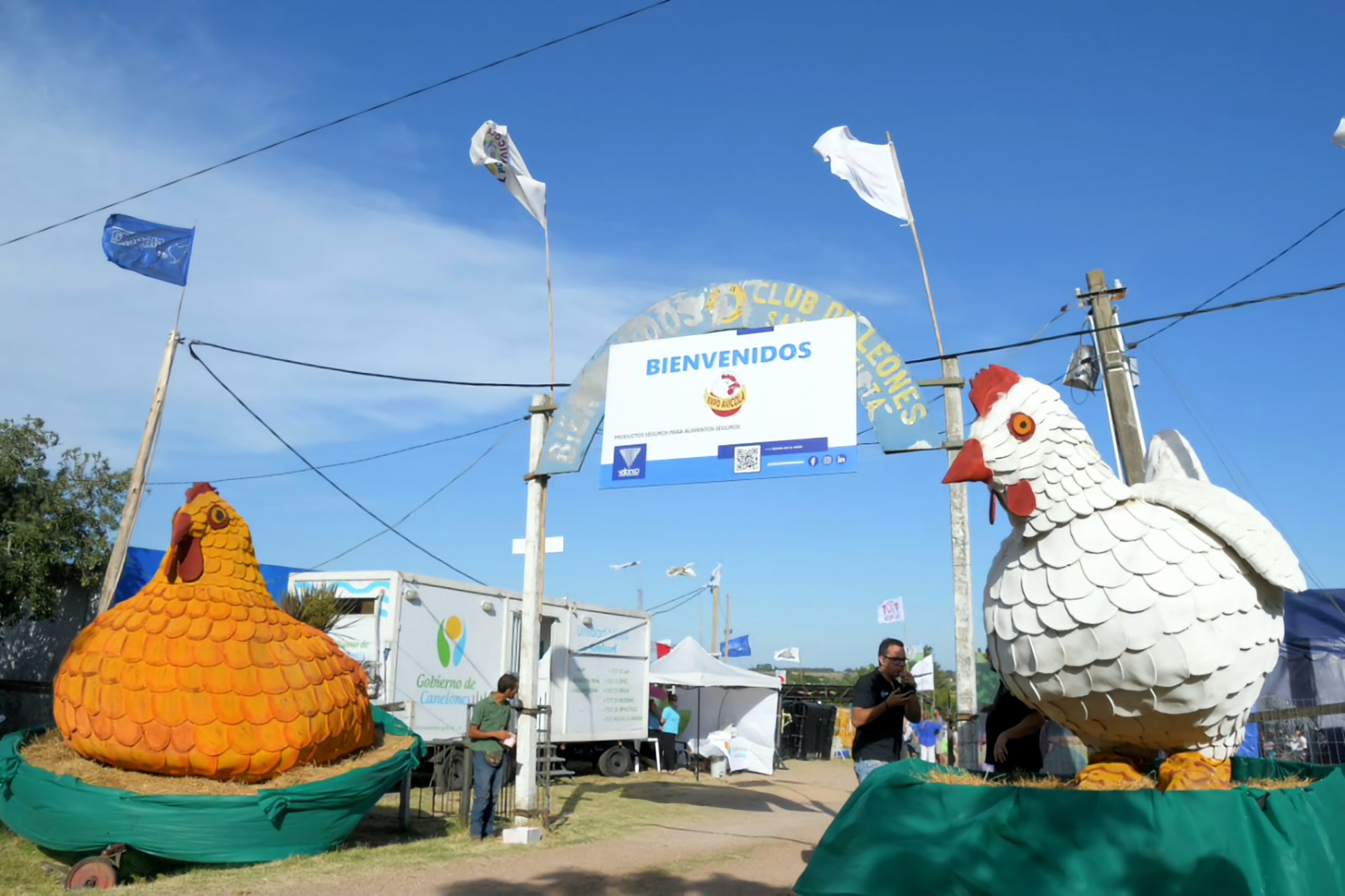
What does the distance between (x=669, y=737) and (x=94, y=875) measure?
1354cm

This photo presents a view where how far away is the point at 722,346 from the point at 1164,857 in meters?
6.12

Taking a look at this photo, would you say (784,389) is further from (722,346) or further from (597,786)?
(597,786)

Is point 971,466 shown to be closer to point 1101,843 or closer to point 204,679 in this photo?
point 1101,843

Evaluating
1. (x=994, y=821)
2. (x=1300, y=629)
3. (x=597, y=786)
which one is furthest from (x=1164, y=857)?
(x=597, y=786)

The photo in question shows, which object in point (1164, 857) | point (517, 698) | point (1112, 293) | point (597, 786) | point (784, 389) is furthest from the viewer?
point (597, 786)

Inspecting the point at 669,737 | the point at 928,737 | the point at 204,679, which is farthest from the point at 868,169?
the point at 928,737

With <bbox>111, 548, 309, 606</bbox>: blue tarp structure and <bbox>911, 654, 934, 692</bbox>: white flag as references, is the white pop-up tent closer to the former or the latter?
<bbox>911, 654, 934, 692</bbox>: white flag

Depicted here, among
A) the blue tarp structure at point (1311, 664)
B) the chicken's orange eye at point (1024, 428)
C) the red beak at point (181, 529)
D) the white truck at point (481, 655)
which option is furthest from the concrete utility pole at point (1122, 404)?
the red beak at point (181, 529)

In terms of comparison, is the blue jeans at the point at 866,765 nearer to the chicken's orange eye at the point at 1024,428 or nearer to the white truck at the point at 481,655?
the chicken's orange eye at the point at 1024,428

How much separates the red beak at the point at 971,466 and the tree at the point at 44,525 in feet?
41.8

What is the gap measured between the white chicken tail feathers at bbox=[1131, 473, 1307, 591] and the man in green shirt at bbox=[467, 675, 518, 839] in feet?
21.8

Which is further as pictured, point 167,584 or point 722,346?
point 722,346

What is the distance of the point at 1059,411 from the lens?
4406 mm

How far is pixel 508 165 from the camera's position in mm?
10273
